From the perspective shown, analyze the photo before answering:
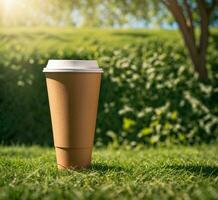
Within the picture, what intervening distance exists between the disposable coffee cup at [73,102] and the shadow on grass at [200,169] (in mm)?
880

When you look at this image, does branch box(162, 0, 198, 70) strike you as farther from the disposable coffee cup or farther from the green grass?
the disposable coffee cup

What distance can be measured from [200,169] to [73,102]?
1330 mm

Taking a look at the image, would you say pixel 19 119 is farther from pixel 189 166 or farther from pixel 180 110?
pixel 189 166

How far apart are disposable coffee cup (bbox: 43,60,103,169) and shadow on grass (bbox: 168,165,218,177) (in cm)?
88

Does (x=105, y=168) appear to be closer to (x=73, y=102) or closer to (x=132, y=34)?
(x=73, y=102)

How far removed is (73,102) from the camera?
4309 millimetres

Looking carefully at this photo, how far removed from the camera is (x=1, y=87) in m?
8.92

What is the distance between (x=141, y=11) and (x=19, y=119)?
5484 millimetres

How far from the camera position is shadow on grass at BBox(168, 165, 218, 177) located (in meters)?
4.39

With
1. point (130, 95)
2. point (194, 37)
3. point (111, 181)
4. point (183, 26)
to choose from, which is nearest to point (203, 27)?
point (194, 37)

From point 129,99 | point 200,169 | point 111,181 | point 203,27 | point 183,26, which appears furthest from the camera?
point 203,27

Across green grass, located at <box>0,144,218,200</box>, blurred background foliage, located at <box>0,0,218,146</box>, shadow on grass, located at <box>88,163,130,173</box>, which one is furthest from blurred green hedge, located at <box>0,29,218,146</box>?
shadow on grass, located at <box>88,163,130,173</box>

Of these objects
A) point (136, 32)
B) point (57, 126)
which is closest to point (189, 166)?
point (57, 126)

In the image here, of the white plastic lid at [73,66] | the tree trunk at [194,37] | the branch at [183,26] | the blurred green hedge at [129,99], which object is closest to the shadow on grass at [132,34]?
the blurred green hedge at [129,99]
